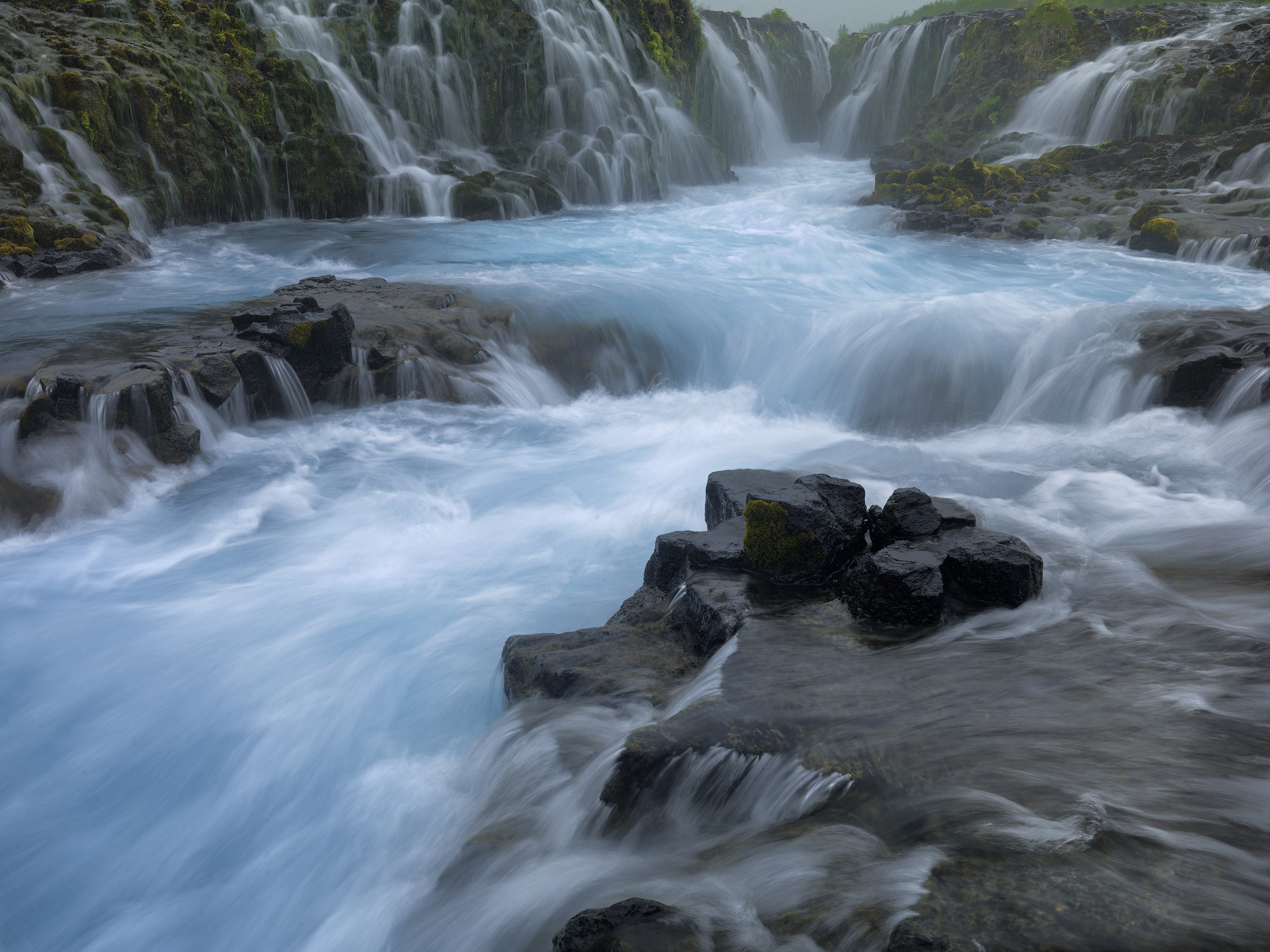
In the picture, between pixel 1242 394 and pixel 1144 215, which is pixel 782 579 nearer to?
pixel 1242 394

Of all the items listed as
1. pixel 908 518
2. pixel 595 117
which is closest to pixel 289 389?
pixel 908 518

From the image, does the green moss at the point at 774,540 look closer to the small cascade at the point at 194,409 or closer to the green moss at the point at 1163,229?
the small cascade at the point at 194,409

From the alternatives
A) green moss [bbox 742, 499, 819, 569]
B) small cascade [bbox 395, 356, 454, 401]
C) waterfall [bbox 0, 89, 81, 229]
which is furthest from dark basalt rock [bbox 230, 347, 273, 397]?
waterfall [bbox 0, 89, 81, 229]

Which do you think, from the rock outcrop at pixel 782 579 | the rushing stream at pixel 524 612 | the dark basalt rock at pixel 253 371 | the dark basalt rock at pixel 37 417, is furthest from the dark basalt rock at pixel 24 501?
→ the rock outcrop at pixel 782 579

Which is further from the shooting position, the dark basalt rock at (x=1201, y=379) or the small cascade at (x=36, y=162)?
the small cascade at (x=36, y=162)

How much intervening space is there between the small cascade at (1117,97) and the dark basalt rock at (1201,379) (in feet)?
53.3

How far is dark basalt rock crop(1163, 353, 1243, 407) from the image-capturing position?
7.36 m

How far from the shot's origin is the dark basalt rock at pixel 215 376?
26.3ft

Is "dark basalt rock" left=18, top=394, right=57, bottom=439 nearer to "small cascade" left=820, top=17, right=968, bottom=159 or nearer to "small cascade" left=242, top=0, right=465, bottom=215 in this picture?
"small cascade" left=242, top=0, right=465, bottom=215

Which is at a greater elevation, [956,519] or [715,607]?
[956,519]

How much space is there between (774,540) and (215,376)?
6193 millimetres

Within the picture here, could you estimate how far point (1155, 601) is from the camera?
429 cm

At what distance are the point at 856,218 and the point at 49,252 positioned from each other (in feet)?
51.1

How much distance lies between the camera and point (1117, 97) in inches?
829
